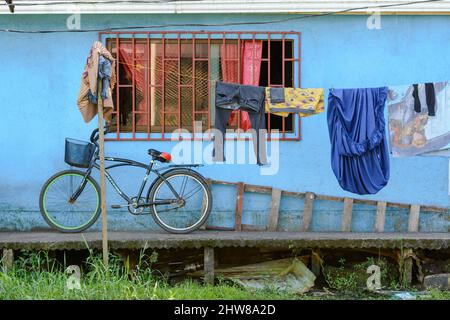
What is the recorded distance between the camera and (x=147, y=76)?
851 cm

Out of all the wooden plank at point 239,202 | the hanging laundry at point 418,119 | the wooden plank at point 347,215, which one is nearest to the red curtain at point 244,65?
the wooden plank at point 239,202

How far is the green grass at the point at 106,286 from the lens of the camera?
20.4 feet

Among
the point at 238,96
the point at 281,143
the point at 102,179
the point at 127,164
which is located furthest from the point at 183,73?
the point at 102,179

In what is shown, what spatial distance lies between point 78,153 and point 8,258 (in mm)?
1493

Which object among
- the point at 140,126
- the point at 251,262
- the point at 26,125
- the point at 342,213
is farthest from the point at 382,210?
the point at 26,125

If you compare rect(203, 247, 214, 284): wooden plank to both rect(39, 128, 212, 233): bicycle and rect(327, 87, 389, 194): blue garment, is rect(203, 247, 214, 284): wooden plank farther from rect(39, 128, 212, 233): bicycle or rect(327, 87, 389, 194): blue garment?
rect(327, 87, 389, 194): blue garment

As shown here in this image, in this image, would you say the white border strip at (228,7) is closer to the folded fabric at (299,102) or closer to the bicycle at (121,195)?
the folded fabric at (299,102)

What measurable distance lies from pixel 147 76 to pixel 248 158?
174 centimetres

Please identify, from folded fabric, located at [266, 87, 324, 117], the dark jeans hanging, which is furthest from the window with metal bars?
the dark jeans hanging

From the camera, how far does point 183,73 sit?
28.0 feet

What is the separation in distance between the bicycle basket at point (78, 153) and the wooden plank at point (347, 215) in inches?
132

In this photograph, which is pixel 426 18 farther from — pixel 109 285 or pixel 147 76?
pixel 109 285
